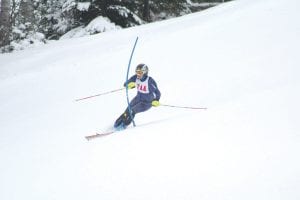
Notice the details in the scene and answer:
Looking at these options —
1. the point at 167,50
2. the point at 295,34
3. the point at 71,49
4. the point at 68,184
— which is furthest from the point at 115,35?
the point at 68,184

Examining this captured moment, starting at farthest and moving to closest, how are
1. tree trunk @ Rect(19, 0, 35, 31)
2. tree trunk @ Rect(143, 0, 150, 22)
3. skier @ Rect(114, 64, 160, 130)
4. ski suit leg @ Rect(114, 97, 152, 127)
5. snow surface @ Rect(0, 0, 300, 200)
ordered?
tree trunk @ Rect(143, 0, 150, 22), tree trunk @ Rect(19, 0, 35, 31), ski suit leg @ Rect(114, 97, 152, 127), skier @ Rect(114, 64, 160, 130), snow surface @ Rect(0, 0, 300, 200)

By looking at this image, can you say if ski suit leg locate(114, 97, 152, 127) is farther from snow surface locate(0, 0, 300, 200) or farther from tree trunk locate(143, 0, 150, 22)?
tree trunk locate(143, 0, 150, 22)

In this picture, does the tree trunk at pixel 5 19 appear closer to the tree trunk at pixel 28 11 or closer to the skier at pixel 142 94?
the tree trunk at pixel 28 11

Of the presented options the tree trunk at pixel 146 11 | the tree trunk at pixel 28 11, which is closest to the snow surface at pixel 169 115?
the tree trunk at pixel 28 11

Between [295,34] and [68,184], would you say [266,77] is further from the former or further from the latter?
[68,184]

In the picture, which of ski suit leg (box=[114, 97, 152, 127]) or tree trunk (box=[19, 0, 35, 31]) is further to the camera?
tree trunk (box=[19, 0, 35, 31])

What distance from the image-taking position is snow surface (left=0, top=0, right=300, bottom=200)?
220 inches

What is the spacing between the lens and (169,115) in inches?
361

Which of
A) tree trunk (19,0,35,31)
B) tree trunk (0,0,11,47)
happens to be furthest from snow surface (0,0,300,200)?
tree trunk (19,0,35,31)

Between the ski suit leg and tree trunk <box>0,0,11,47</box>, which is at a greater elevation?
tree trunk <box>0,0,11,47</box>

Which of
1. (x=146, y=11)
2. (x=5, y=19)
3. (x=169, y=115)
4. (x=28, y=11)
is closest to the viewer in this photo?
(x=169, y=115)

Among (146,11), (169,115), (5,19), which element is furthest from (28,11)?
(169,115)

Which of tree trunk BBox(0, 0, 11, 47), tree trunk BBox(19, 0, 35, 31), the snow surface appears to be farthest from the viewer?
tree trunk BBox(19, 0, 35, 31)

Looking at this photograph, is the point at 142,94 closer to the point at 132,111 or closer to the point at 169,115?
the point at 132,111
